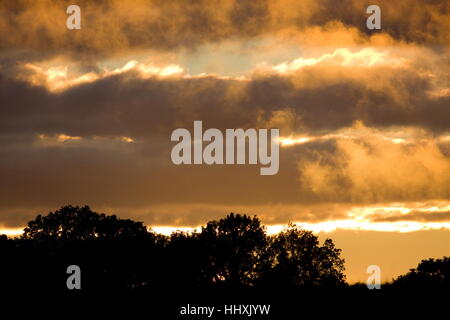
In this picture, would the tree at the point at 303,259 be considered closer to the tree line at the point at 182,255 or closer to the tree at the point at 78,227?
the tree line at the point at 182,255

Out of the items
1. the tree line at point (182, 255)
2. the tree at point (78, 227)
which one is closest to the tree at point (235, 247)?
the tree line at point (182, 255)

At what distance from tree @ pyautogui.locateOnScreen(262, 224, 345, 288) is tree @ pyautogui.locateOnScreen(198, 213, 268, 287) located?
4.08 meters

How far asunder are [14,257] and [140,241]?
37581mm

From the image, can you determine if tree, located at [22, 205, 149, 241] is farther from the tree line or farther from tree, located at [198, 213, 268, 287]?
tree, located at [198, 213, 268, 287]

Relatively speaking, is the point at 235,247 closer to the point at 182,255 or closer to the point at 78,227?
the point at 182,255

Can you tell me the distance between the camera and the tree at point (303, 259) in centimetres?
15749

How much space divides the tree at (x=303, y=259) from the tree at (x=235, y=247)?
4.08 metres

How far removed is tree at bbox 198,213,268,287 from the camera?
525 feet

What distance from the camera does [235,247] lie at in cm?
16112

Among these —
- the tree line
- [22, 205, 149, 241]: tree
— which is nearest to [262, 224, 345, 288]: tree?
the tree line

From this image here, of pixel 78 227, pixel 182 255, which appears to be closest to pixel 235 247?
pixel 182 255

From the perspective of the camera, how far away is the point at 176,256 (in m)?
152

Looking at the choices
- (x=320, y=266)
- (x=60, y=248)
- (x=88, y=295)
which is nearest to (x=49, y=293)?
(x=88, y=295)
